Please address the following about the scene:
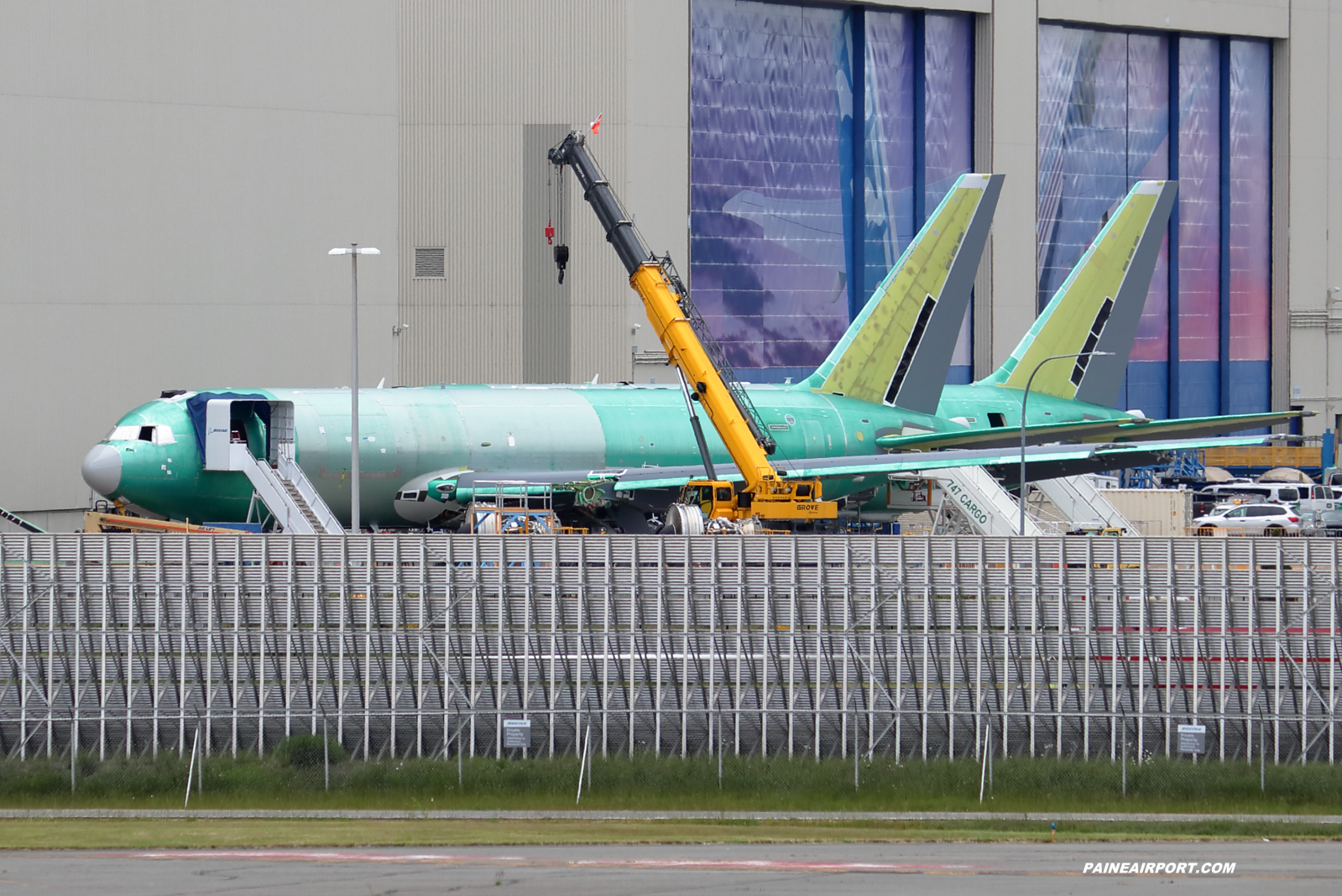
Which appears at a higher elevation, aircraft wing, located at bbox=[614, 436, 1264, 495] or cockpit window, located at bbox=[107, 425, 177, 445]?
cockpit window, located at bbox=[107, 425, 177, 445]

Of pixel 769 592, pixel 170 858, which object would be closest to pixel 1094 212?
pixel 769 592

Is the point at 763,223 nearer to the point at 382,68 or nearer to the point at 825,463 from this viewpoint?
the point at 382,68

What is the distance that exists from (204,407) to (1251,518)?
146ft

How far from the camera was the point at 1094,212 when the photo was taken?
326ft

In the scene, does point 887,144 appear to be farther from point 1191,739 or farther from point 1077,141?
point 1191,739

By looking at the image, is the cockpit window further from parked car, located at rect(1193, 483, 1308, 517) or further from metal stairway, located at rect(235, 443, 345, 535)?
parked car, located at rect(1193, 483, 1308, 517)

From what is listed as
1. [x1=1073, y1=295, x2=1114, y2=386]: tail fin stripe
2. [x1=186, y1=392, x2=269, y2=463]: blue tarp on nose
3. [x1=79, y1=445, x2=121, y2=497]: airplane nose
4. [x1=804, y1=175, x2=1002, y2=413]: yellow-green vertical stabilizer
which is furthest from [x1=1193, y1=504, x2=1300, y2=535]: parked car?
[x1=79, y1=445, x2=121, y2=497]: airplane nose

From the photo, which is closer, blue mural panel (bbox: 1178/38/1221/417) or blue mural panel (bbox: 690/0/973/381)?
blue mural panel (bbox: 690/0/973/381)

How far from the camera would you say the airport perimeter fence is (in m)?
30.0

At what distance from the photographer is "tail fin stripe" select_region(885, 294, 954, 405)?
65500 mm

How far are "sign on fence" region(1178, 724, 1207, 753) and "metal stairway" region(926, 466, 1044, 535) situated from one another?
23.6 metres

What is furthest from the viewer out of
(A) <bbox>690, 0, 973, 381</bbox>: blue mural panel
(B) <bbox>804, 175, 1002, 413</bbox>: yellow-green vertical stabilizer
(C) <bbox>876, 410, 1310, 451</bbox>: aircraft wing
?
(A) <bbox>690, 0, 973, 381</bbox>: blue mural panel

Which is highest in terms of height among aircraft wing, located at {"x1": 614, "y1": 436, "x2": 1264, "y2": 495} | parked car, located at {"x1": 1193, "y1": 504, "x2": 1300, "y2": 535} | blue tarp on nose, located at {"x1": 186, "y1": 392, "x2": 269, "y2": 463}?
blue tarp on nose, located at {"x1": 186, "y1": 392, "x2": 269, "y2": 463}

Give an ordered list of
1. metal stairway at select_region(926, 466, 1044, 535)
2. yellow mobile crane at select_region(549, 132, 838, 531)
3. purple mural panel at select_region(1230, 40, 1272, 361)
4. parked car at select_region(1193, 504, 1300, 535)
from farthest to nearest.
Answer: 1. purple mural panel at select_region(1230, 40, 1272, 361)
2. parked car at select_region(1193, 504, 1300, 535)
3. metal stairway at select_region(926, 466, 1044, 535)
4. yellow mobile crane at select_region(549, 132, 838, 531)
